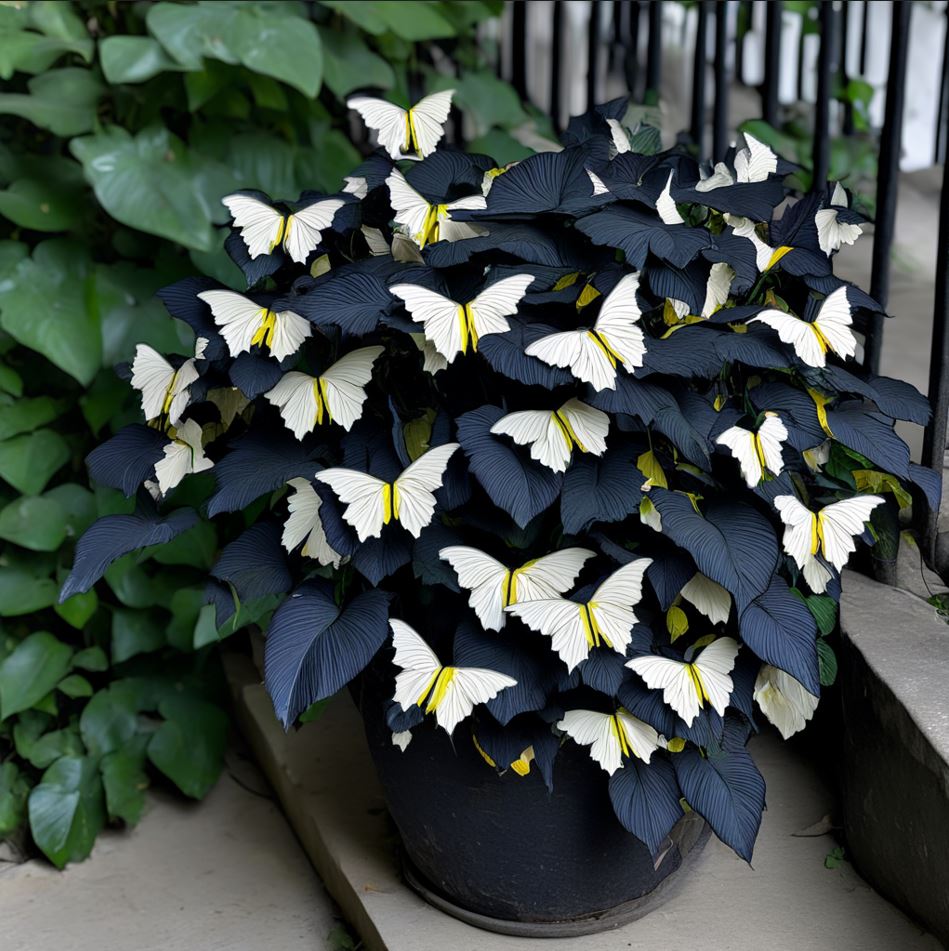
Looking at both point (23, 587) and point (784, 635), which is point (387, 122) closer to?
point (784, 635)

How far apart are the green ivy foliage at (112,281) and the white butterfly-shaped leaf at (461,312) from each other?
0.71 m

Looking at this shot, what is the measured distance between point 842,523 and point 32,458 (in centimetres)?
132

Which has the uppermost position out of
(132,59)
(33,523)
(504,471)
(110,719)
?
(132,59)

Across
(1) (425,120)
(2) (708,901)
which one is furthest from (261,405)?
(2) (708,901)

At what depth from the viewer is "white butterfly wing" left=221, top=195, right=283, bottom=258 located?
4.07 feet

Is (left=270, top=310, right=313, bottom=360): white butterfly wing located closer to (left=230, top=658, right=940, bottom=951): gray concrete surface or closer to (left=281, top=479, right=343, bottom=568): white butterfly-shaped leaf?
(left=281, top=479, right=343, bottom=568): white butterfly-shaped leaf

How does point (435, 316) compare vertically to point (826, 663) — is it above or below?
above

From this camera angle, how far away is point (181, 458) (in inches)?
51.8

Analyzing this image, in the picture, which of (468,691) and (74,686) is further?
(74,686)

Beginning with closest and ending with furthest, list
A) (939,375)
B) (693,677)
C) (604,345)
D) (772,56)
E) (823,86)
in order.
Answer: (604,345) → (693,677) → (939,375) → (823,86) → (772,56)

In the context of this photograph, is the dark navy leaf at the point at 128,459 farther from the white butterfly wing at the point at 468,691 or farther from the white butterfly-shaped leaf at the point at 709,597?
the white butterfly-shaped leaf at the point at 709,597

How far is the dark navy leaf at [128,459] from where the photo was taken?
1320 millimetres

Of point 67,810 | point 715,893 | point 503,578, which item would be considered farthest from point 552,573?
point 67,810

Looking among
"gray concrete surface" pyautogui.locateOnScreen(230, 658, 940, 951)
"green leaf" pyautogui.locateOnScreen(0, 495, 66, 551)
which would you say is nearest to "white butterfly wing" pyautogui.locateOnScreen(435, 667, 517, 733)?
"gray concrete surface" pyautogui.locateOnScreen(230, 658, 940, 951)
